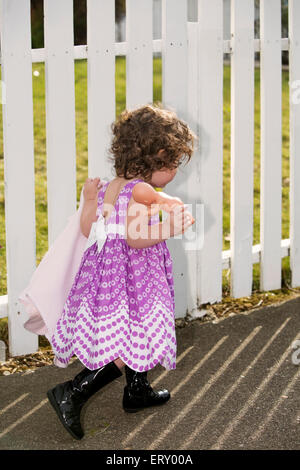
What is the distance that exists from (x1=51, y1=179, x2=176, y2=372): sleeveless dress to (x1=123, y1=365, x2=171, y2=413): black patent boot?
0.54 feet

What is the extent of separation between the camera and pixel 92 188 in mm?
3123

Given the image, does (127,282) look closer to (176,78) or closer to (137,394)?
(137,394)

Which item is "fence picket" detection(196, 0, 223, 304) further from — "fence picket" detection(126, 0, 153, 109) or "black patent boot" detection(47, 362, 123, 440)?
"black patent boot" detection(47, 362, 123, 440)

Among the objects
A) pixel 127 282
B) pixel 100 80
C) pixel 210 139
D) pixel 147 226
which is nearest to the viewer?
pixel 147 226

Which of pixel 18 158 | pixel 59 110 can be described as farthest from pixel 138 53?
pixel 18 158

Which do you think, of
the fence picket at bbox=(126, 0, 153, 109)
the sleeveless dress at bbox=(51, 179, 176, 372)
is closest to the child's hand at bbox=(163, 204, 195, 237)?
the sleeveless dress at bbox=(51, 179, 176, 372)

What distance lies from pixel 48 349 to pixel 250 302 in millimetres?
1243

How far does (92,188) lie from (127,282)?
1.31ft

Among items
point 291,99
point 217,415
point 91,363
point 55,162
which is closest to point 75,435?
point 91,363

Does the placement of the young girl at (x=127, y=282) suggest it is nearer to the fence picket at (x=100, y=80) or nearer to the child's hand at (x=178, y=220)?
the child's hand at (x=178, y=220)

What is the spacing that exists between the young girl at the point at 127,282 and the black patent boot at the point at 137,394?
0.17 m

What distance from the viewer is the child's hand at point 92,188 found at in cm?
312

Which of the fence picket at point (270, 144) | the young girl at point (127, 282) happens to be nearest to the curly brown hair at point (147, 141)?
the young girl at point (127, 282)
